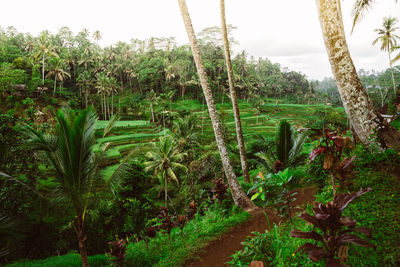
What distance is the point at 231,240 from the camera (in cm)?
332

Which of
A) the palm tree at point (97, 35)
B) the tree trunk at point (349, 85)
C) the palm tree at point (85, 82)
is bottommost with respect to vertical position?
the tree trunk at point (349, 85)

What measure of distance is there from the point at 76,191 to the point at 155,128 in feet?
70.1

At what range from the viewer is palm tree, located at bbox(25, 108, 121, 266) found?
2947 mm

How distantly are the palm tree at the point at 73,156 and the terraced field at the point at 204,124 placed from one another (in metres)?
12.9

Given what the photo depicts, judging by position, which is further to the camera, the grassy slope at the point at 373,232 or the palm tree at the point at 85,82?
the palm tree at the point at 85,82

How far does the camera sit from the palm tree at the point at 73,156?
116 inches

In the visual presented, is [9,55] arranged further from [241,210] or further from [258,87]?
[258,87]

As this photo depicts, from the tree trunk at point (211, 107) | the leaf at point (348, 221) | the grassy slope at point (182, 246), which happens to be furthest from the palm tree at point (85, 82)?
the leaf at point (348, 221)

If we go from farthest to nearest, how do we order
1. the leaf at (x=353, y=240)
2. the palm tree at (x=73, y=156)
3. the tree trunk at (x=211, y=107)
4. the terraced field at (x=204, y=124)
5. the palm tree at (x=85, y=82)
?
the palm tree at (x=85, y=82), the terraced field at (x=204, y=124), the tree trunk at (x=211, y=107), the palm tree at (x=73, y=156), the leaf at (x=353, y=240)

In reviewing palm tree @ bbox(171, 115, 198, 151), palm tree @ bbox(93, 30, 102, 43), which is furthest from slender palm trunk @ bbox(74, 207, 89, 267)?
palm tree @ bbox(93, 30, 102, 43)

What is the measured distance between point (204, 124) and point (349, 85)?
23414 millimetres

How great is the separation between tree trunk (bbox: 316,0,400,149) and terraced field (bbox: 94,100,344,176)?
41.9ft

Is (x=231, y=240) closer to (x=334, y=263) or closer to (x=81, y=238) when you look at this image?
(x=81, y=238)

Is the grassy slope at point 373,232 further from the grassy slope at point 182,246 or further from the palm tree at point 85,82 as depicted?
the palm tree at point 85,82
